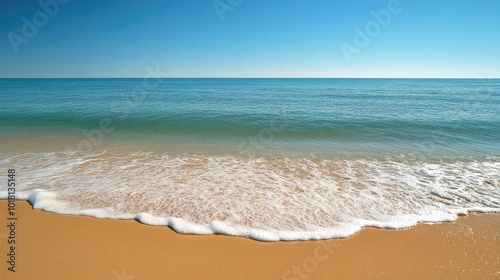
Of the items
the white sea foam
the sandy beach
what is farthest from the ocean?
the sandy beach

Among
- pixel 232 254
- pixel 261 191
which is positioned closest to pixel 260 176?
pixel 261 191

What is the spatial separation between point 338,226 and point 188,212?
10.2 feet

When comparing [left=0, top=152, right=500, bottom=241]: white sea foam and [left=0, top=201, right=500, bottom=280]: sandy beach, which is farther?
[left=0, top=152, right=500, bottom=241]: white sea foam

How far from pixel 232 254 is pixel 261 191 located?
8.31 feet

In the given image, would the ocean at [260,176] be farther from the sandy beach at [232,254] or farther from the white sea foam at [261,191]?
the sandy beach at [232,254]

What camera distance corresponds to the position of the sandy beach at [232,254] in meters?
3.81

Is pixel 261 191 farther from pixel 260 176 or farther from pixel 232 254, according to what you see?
pixel 232 254

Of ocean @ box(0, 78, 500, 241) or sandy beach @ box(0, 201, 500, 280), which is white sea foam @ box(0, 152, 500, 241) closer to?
ocean @ box(0, 78, 500, 241)

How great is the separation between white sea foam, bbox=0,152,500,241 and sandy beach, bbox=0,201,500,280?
0.29m

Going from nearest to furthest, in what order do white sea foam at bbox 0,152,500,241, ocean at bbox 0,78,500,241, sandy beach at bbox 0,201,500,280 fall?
sandy beach at bbox 0,201,500,280, white sea foam at bbox 0,152,500,241, ocean at bbox 0,78,500,241

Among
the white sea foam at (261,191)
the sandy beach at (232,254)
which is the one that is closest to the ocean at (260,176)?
the white sea foam at (261,191)

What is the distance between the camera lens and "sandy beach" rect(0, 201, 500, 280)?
381cm

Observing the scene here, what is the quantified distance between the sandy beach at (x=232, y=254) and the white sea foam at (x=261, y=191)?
0.95ft

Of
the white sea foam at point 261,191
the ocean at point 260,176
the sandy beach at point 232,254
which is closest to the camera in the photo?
the sandy beach at point 232,254
